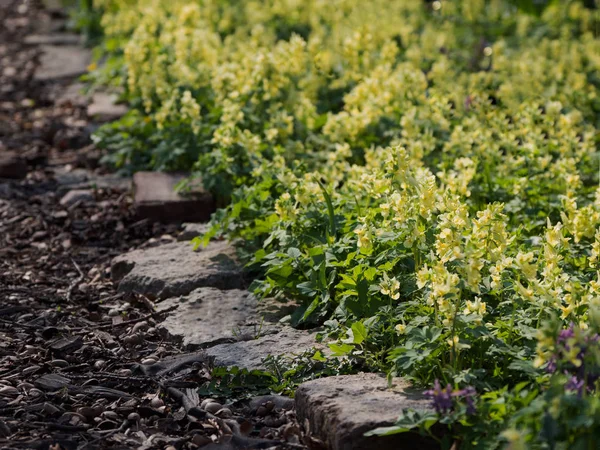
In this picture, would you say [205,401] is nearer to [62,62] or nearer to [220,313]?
[220,313]

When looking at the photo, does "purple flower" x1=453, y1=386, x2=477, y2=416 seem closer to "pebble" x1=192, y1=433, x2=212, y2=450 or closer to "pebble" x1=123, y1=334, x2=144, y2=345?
"pebble" x1=192, y1=433, x2=212, y2=450

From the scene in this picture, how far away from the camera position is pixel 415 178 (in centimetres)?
353

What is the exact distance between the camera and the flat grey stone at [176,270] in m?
4.05

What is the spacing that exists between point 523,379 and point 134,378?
130 cm

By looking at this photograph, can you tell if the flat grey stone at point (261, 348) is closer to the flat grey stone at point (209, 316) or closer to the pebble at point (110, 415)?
the flat grey stone at point (209, 316)

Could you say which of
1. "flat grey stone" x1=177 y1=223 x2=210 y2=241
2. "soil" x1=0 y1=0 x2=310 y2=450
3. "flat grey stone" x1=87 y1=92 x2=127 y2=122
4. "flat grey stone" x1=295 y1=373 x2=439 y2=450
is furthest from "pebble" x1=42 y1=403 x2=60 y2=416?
"flat grey stone" x1=87 y1=92 x2=127 y2=122

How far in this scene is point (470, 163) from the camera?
13.4 feet

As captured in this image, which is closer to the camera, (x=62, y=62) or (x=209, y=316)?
(x=209, y=316)

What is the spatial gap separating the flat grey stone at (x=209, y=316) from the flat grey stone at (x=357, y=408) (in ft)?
2.30

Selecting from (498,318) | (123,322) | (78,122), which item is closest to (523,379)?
(498,318)

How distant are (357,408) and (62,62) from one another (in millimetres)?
6750

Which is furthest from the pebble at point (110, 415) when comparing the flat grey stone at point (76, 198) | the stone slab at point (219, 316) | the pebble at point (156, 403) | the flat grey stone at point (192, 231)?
the flat grey stone at point (76, 198)

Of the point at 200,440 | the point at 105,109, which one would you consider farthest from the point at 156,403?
the point at 105,109

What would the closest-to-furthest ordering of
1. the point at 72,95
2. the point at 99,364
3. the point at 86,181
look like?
the point at 99,364 < the point at 86,181 < the point at 72,95
